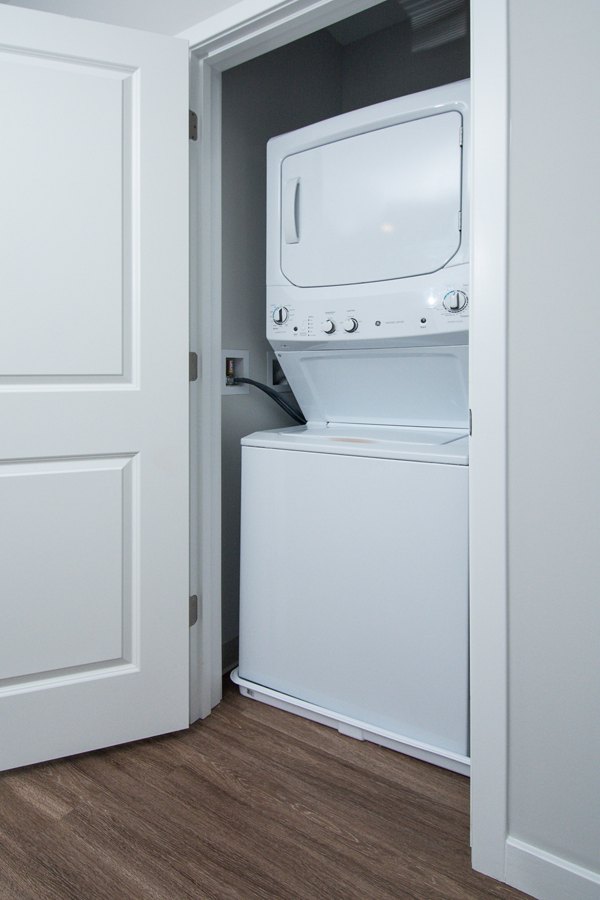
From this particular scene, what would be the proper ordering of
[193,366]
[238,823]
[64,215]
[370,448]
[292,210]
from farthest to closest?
[292,210] → [193,366] → [370,448] → [64,215] → [238,823]

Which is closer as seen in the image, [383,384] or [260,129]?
[383,384]

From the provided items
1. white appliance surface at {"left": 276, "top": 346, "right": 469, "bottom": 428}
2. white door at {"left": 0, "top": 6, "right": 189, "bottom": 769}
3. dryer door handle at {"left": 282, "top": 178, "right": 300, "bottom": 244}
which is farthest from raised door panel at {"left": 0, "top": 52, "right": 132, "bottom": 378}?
white appliance surface at {"left": 276, "top": 346, "right": 469, "bottom": 428}

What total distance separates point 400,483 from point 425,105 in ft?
3.34

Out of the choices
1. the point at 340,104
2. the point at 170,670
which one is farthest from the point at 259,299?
the point at 170,670

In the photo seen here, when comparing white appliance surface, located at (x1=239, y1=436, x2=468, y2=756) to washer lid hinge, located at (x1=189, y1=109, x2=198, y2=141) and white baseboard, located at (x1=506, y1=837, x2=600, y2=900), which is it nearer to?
white baseboard, located at (x1=506, y1=837, x2=600, y2=900)

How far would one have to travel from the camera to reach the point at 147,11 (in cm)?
183

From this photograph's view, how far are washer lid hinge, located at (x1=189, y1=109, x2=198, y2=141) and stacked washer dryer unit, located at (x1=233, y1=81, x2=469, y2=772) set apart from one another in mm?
→ 290

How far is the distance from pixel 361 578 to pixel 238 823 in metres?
0.67

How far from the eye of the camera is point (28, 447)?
1589 millimetres

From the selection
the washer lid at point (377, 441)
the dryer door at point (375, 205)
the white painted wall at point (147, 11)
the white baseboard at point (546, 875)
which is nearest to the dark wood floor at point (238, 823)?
the white baseboard at point (546, 875)

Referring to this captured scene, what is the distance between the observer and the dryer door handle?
1936mm

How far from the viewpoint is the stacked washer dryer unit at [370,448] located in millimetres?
1619

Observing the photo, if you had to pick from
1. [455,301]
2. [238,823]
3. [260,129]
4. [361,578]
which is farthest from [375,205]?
[238,823]

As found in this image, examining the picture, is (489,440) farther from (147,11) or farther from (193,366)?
(147,11)
